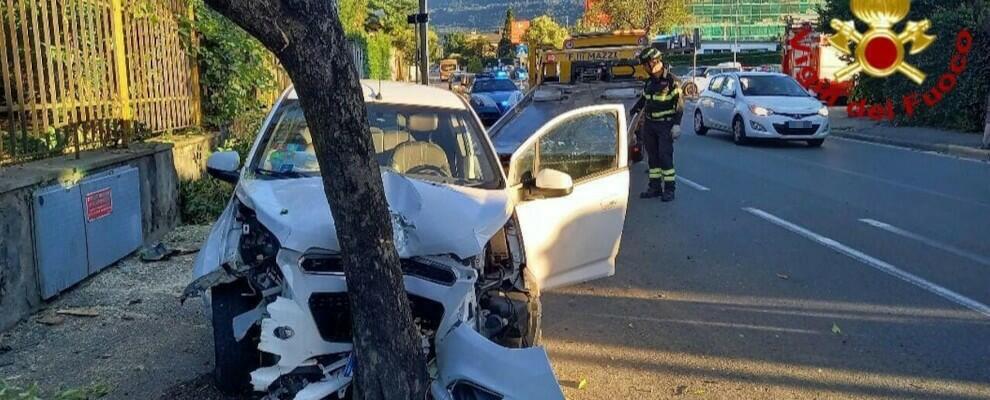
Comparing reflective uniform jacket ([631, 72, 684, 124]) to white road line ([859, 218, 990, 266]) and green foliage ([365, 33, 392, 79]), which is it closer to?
white road line ([859, 218, 990, 266])

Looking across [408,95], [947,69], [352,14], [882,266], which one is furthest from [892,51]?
[408,95]

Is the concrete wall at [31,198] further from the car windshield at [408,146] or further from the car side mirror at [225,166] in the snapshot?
the car windshield at [408,146]

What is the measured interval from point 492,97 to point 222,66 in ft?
47.7

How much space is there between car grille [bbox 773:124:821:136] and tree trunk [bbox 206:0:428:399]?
13842 millimetres

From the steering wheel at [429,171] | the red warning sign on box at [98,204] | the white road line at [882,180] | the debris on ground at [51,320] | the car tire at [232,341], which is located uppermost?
the steering wheel at [429,171]

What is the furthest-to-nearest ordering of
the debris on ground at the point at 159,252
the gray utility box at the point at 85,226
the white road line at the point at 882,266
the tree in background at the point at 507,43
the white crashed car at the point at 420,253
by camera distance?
the tree in background at the point at 507,43 < the debris on ground at the point at 159,252 < the white road line at the point at 882,266 < the gray utility box at the point at 85,226 < the white crashed car at the point at 420,253

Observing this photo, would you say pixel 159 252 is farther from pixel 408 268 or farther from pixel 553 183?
pixel 408 268

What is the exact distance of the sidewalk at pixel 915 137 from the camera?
15.0 meters

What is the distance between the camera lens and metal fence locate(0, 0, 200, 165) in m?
6.28

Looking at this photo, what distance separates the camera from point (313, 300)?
357 centimetres

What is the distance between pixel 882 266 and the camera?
275 inches

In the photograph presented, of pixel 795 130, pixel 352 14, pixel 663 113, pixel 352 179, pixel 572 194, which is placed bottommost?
pixel 795 130

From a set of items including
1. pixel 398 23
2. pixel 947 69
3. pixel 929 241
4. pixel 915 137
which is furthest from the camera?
pixel 398 23

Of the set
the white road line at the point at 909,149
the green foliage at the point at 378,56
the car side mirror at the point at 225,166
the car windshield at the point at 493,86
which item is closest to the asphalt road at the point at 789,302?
the car side mirror at the point at 225,166
